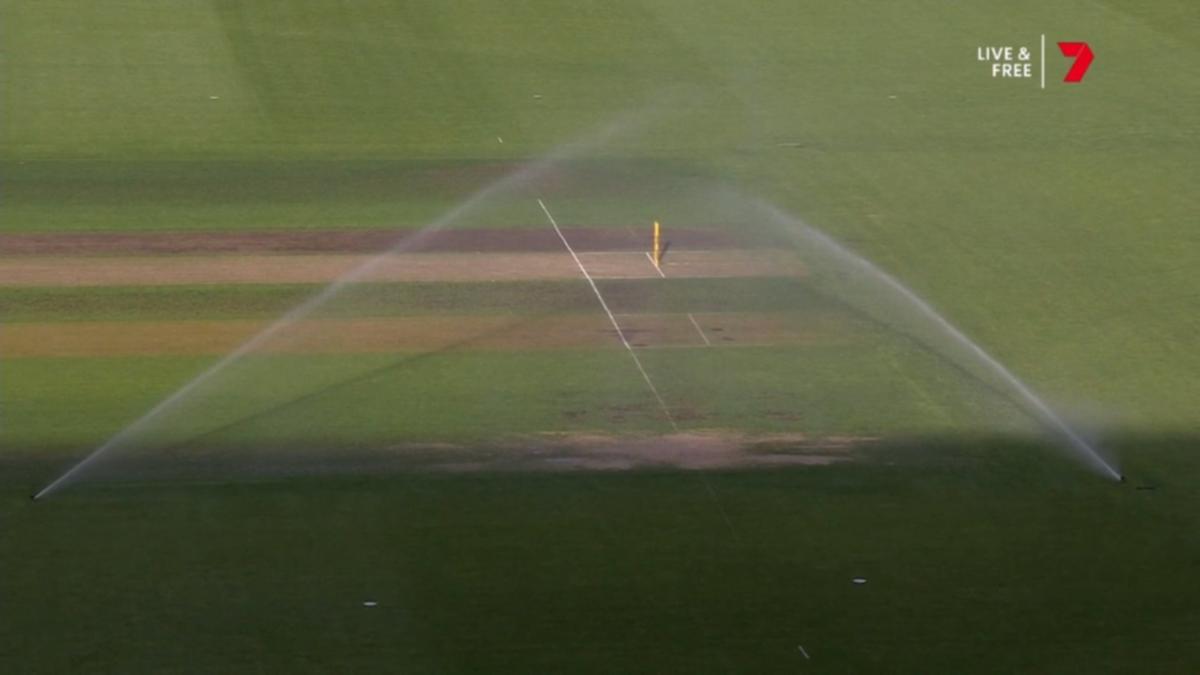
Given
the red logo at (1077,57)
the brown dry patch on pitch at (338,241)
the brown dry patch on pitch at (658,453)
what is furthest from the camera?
the red logo at (1077,57)

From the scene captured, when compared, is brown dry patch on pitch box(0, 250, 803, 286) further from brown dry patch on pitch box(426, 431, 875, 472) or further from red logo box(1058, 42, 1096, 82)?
red logo box(1058, 42, 1096, 82)

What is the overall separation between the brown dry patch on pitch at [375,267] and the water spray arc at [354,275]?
442mm

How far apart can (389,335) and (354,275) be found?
3243mm

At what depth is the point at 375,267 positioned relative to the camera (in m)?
33.1

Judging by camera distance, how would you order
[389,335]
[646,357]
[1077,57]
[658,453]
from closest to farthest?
[658,453] < [646,357] < [389,335] < [1077,57]

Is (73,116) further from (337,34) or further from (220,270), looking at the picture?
(220,270)

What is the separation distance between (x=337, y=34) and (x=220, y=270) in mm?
17781

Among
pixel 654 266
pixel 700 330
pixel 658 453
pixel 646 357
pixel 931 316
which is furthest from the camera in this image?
pixel 654 266

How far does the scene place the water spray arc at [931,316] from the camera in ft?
83.8

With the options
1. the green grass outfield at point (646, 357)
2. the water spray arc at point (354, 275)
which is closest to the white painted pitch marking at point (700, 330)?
the green grass outfield at point (646, 357)

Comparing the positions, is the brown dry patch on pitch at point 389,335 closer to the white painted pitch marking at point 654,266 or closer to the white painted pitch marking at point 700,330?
the white painted pitch marking at point 700,330

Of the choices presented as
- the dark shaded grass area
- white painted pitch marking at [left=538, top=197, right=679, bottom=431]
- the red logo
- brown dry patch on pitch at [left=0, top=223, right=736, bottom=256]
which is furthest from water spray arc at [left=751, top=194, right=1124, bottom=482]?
the red logo

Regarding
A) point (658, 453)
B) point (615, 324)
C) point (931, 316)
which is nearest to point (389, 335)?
point (615, 324)

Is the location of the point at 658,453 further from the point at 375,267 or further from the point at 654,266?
the point at 375,267
